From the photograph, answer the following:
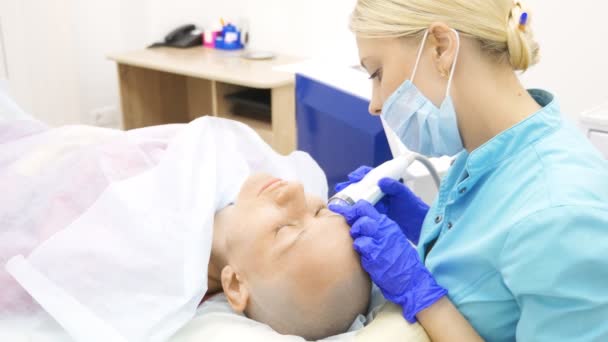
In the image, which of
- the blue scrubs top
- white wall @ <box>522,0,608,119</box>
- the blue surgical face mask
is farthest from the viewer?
white wall @ <box>522,0,608,119</box>

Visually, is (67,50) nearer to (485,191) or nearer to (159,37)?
(159,37)

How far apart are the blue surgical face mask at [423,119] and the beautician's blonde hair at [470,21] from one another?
40 mm

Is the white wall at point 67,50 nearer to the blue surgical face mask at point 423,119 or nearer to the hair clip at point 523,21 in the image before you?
the blue surgical face mask at point 423,119

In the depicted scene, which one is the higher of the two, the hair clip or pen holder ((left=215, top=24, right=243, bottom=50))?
the hair clip

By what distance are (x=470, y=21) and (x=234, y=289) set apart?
2.14 ft

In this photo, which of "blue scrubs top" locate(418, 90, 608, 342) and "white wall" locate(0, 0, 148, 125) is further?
"white wall" locate(0, 0, 148, 125)

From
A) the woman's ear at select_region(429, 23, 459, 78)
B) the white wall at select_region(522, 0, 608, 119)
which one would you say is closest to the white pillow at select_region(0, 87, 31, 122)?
the woman's ear at select_region(429, 23, 459, 78)

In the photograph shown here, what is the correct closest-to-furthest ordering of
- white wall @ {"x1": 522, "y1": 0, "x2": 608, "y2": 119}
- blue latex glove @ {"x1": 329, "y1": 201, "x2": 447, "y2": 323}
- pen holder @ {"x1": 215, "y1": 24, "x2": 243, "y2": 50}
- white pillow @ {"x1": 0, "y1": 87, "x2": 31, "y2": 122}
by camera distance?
blue latex glove @ {"x1": 329, "y1": 201, "x2": 447, "y2": 323}
white pillow @ {"x1": 0, "y1": 87, "x2": 31, "y2": 122}
white wall @ {"x1": 522, "y1": 0, "x2": 608, "y2": 119}
pen holder @ {"x1": 215, "y1": 24, "x2": 243, "y2": 50}

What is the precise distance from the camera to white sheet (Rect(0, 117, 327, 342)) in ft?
2.92

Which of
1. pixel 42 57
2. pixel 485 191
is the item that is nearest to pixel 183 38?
pixel 42 57

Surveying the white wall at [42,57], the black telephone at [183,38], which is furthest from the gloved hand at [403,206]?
the black telephone at [183,38]

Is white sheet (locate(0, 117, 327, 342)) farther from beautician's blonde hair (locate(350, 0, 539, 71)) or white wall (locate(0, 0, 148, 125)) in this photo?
white wall (locate(0, 0, 148, 125))

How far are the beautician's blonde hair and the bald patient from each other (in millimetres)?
362

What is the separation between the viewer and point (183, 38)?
3.39 meters
